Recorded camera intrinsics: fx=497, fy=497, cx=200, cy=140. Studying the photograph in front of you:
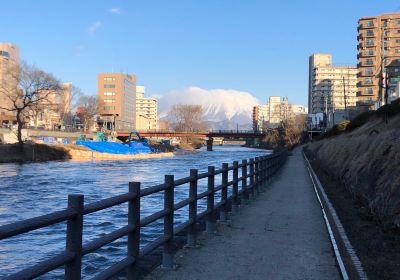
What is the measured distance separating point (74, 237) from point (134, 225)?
1.47 metres

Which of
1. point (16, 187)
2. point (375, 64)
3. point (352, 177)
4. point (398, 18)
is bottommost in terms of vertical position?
point (16, 187)

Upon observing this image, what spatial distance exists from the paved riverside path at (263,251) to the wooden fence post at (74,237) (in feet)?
7.87

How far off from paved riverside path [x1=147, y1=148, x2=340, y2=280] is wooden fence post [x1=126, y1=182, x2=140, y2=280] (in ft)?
2.51

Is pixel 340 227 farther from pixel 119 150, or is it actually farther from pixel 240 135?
pixel 240 135

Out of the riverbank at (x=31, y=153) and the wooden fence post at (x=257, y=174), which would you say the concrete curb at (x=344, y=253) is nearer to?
the wooden fence post at (x=257, y=174)

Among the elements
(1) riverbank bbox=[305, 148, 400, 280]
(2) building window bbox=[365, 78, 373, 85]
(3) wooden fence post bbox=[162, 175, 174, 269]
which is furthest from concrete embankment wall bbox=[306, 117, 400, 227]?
(2) building window bbox=[365, 78, 373, 85]

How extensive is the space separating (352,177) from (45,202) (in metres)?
12.4

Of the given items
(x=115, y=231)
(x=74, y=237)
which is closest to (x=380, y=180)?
(x=115, y=231)

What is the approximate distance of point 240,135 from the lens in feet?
431

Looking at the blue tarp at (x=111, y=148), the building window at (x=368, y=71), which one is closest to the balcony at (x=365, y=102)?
the building window at (x=368, y=71)

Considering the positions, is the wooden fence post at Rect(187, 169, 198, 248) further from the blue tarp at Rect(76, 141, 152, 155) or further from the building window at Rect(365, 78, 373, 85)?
the building window at Rect(365, 78, 373, 85)

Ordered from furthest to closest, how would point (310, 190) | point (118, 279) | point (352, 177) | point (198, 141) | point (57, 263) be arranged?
1. point (198, 141)
2. point (310, 190)
3. point (352, 177)
4. point (118, 279)
5. point (57, 263)

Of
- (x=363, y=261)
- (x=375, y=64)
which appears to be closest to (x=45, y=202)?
(x=363, y=261)

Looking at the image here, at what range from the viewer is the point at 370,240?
8.39 metres
